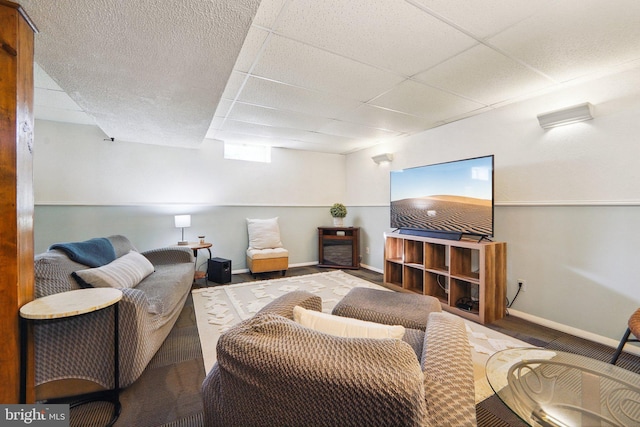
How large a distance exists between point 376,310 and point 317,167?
12.9 feet

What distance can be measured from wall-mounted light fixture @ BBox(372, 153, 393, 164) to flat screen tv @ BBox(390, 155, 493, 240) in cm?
53

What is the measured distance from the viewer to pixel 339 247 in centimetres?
489

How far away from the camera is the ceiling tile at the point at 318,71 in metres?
1.92

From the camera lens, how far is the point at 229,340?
2.38 feet

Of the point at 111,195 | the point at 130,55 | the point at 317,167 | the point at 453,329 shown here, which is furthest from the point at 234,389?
the point at 317,167

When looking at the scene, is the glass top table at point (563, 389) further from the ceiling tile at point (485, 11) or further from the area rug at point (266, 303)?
the ceiling tile at point (485, 11)

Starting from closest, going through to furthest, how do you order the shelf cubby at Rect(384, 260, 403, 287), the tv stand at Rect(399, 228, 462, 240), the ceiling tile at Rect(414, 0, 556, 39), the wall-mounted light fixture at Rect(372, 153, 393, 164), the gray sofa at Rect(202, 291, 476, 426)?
the gray sofa at Rect(202, 291, 476, 426) → the ceiling tile at Rect(414, 0, 556, 39) → the tv stand at Rect(399, 228, 462, 240) → the shelf cubby at Rect(384, 260, 403, 287) → the wall-mounted light fixture at Rect(372, 153, 393, 164)

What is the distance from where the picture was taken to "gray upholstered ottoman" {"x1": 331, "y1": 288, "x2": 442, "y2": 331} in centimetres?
163

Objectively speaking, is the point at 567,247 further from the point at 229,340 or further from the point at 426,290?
the point at 229,340

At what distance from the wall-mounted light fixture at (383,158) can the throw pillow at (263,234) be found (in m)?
2.15

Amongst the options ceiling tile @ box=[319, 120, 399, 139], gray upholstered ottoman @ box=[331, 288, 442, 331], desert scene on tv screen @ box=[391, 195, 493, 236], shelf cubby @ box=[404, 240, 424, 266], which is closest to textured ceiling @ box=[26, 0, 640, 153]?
ceiling tile @ box=[319, 120, 399, 139]

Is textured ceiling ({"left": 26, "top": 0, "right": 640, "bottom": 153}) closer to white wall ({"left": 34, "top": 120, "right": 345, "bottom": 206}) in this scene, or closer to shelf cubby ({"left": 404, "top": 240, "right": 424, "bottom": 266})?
white wall ({"left": 34, "top": 120, "right": 345, "bottom": 206})

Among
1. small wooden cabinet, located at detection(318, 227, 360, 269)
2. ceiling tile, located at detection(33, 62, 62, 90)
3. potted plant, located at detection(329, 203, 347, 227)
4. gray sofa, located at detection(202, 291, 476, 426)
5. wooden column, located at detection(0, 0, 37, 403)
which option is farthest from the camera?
potted plant, located at detection(329, 203, 347, 227)

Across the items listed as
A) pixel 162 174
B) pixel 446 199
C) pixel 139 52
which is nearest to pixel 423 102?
pixel 446 199
